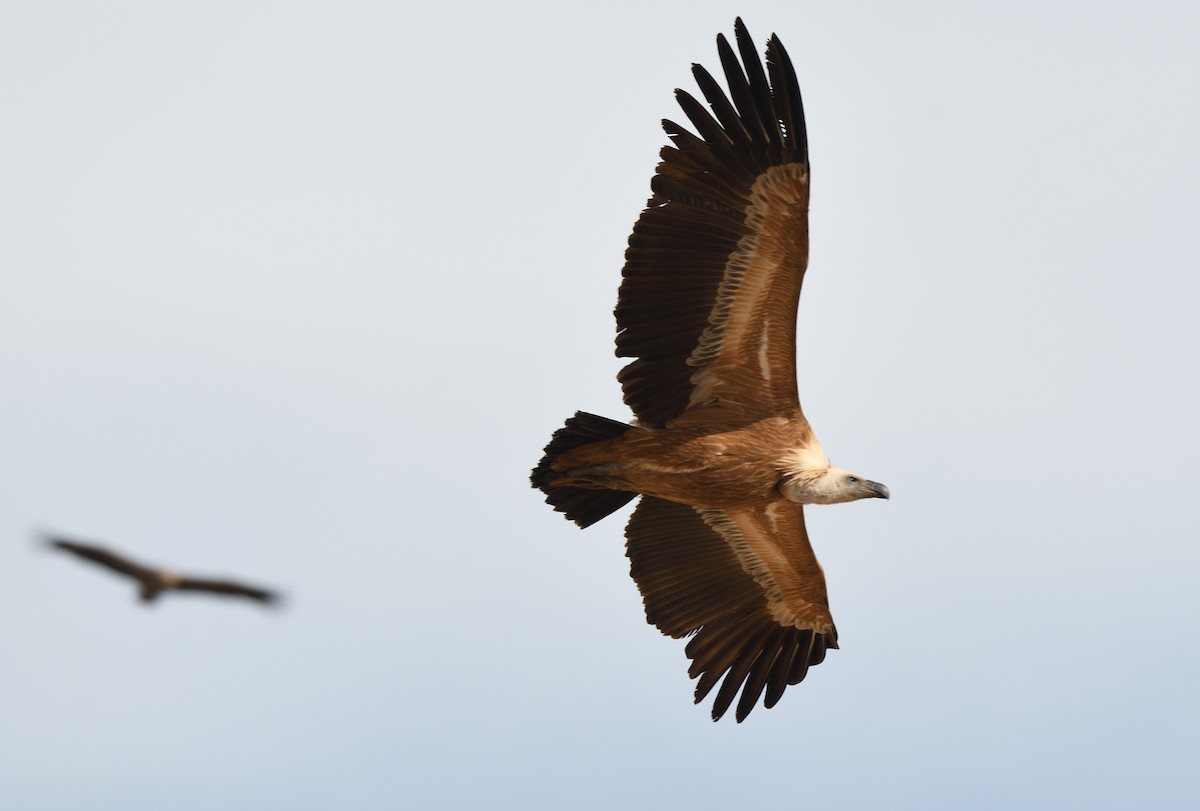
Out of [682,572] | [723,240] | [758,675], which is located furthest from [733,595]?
[723,240]

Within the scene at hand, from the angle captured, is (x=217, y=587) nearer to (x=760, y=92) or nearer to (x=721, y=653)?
(x=760, y=92)

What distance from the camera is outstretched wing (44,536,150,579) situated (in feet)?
24.7

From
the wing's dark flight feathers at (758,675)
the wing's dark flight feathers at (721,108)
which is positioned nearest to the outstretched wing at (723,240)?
the wing's dark flight feathers at (721,108)

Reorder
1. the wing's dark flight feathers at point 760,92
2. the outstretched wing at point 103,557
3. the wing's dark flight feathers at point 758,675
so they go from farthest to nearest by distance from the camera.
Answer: the wing's dark flight feathers at point 758,675 → the wing's dark flight feathers at point 760,92 → the outstretched wing at point 103,557

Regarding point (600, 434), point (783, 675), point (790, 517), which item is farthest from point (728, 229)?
point (783, 675)

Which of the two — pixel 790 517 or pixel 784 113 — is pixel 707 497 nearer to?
pixel 790 517

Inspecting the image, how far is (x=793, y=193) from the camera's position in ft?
42.1

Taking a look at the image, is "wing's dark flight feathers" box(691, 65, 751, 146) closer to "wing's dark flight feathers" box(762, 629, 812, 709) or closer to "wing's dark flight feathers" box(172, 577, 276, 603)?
"wing's dark flight feathers" box(762, 629, 812, 709)

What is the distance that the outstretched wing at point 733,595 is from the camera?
1462 cm

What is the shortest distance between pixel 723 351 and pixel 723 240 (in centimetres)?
87

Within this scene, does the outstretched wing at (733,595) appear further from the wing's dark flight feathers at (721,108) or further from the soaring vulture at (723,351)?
the wing's dark flight feathers at (721,108)

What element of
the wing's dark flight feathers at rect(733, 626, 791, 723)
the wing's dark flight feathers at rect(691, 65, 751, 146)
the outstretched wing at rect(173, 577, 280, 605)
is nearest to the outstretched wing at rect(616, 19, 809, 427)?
the wing's dark flight feathers at rect(691, 65, 751, 146)

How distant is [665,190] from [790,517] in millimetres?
3050

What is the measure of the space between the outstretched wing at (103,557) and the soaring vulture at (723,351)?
5.38 m
